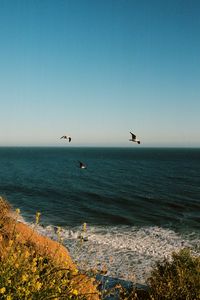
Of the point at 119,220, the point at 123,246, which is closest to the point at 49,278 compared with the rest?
the point at 123,246

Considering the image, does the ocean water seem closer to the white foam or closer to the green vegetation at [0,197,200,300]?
the white foam

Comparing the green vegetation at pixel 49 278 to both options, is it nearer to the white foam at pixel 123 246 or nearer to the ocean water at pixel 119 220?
the ocean water at pixel 119 220

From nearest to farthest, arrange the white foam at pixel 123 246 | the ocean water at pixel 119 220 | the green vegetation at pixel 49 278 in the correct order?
the green vegetation at pixel 49 278
the white foam at pixel 123 246
the ocean water at pixel 119 220

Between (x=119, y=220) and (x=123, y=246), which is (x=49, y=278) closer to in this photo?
(x=123, y=246)

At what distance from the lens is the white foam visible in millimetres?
18359

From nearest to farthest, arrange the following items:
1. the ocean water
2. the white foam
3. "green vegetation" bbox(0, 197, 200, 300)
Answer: "green vegetation" bbox(0, 197, 200, 300)
the white foam
the ocean water

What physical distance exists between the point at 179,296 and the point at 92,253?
12.2 metres

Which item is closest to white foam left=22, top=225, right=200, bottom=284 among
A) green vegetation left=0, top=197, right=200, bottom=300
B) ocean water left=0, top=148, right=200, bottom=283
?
ocean water left=0, top=148, right=200, bottom=283

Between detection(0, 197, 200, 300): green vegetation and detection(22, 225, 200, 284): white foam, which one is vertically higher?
detection(0, 197, 200, 300): green vegetation

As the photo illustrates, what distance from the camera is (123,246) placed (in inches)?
891

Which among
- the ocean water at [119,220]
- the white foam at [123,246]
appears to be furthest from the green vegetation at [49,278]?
the white foam at [123,246]

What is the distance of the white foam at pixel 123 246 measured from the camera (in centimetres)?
1836

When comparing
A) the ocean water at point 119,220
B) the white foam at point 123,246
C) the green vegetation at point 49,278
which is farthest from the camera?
the ocean water at point 119,220

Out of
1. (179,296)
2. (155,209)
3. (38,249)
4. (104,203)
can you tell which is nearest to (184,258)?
(179,296)
